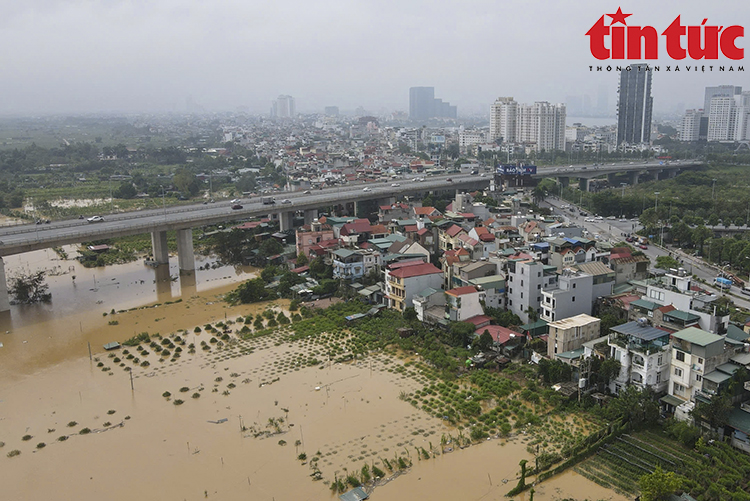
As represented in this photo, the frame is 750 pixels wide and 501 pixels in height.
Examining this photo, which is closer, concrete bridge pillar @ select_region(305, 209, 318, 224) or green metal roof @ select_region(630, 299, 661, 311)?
green metal roof @ select_region(630, 299, 661, 311)

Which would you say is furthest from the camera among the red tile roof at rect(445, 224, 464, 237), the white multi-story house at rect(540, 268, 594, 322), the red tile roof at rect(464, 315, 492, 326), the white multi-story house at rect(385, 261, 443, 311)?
the red tile roof at rect(445, 224, 464, 237)

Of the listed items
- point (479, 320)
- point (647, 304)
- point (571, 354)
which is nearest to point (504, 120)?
point (479, 320)

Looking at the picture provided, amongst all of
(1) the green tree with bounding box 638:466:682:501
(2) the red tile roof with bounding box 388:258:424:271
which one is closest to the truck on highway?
(2) the red tile roof with bounding box 388:258:424:271

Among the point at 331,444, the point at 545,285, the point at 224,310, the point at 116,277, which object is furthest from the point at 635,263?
the point at 116,277

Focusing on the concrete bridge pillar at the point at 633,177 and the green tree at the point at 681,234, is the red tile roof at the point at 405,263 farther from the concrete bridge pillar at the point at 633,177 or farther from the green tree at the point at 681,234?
the concrete bridge pillar at the point at 633,177

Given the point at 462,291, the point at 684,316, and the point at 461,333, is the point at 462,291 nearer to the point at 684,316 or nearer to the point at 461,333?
the point at 461,333

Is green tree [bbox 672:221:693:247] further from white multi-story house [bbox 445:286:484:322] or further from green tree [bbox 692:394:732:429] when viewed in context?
green tree [bbox 692:394:732:429]

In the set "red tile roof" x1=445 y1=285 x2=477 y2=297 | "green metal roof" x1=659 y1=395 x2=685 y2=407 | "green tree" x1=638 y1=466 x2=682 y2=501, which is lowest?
"green tree" x1=638 y1=466 x2=682 y2=501
